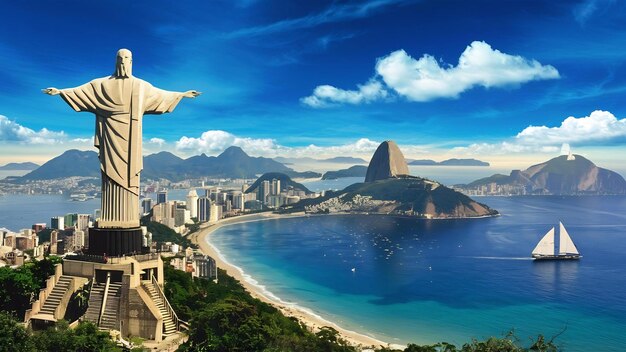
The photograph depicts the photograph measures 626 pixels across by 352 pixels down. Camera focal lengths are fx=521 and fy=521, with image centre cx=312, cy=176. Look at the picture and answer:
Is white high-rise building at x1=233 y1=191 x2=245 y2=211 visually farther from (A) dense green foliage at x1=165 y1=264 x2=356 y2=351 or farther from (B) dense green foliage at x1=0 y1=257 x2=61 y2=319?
(A) dense green foliage at x1=165 y1=264 x2=356 y2=351

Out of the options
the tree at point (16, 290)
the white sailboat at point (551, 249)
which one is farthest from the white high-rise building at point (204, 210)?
the tree at point (16, 290)

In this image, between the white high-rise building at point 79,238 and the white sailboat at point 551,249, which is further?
the white sailboat at point 551,249

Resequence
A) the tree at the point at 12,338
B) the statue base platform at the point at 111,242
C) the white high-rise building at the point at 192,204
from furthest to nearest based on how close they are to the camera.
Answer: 1. the white high-rise building at the point at 192,204
2. the statue base platform at the point at 111,242
3. the tree at the point at 12,338

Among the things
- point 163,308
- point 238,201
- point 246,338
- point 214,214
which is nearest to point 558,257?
point 163,308

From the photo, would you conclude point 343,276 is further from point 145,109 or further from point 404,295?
point 145,109

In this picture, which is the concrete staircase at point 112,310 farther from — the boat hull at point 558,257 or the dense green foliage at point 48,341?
the boat hull at point 558,257

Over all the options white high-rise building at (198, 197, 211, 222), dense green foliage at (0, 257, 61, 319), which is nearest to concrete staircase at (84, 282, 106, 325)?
dense green foliage at (0, 257, 61, 319)

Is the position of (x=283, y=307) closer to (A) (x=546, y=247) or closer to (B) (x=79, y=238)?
(B) (x=79, y=238)
